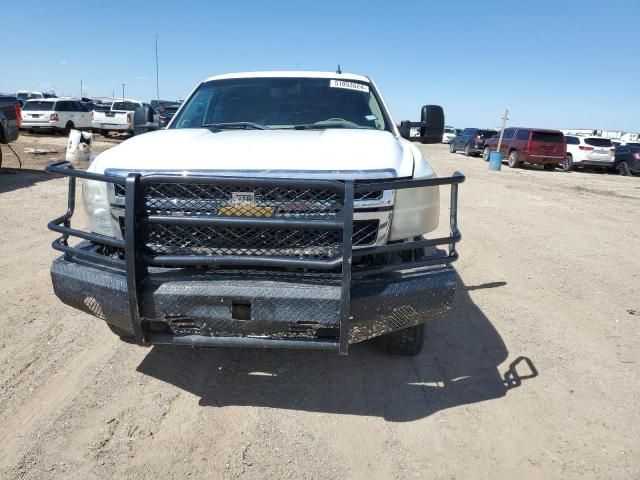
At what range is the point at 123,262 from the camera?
2658 mm

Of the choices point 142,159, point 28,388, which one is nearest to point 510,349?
point 142,159

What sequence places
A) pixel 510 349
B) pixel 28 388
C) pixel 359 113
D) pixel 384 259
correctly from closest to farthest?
pixel 384 259 < pixel 28 388 < pixel 510 349 < pixel 359 113

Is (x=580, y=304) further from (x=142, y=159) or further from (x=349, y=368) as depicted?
(x=142, y=159)

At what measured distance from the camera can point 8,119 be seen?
11.2 meters

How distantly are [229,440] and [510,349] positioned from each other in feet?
7.41

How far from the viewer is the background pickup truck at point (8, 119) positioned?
36.2ft

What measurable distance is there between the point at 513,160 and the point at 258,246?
72.0ft

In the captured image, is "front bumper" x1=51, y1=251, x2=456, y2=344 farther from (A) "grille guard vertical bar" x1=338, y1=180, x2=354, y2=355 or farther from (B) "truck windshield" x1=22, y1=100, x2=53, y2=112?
(B) "truck windshield" x1=22, y1=100, x2=53, y2=112

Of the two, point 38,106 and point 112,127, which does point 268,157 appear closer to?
point 112,127

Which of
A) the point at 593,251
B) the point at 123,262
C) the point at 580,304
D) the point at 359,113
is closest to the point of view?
the point at 123,262

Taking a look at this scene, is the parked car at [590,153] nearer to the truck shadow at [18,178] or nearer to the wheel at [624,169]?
the wheel at [624,169]

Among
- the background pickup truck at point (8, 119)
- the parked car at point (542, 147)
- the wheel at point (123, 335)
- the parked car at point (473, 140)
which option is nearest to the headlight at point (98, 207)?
the wheel at point (123, 335)

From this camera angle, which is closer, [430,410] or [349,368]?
[430,410]

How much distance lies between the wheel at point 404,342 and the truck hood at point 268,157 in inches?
47.1
